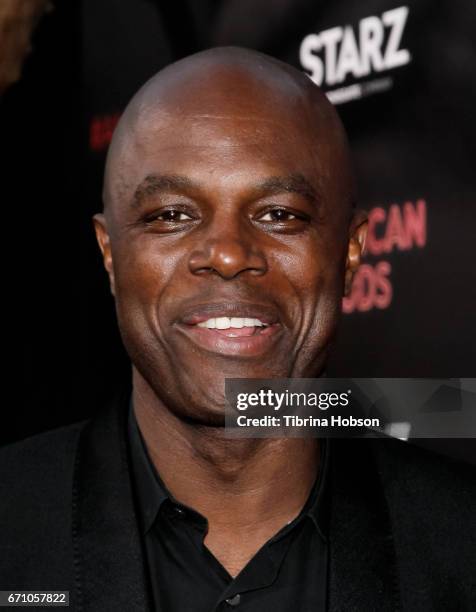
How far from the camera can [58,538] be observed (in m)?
1.88

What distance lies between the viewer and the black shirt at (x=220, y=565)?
5.94 feet

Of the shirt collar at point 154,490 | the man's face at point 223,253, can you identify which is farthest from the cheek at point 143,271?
the shirt collar at point 154,490

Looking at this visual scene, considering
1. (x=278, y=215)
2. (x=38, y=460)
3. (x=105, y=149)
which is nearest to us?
(x=278, y=215)

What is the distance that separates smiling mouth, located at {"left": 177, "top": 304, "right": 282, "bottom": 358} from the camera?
1.81 meters

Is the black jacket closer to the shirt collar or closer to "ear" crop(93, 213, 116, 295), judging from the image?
the shirt collar

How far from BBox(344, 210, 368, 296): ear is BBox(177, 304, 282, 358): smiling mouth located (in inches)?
10.4

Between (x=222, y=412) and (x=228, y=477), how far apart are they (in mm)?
146

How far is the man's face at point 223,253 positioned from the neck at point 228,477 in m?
0.07

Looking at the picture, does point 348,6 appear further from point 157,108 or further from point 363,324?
point 157,108

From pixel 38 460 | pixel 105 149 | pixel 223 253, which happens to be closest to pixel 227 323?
pixel 223 253

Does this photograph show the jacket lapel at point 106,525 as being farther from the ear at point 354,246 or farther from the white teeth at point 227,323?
the ear at point 354,246

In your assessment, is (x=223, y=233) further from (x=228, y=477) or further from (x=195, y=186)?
(x=228, y=477)

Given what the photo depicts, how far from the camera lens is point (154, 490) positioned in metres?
1.92

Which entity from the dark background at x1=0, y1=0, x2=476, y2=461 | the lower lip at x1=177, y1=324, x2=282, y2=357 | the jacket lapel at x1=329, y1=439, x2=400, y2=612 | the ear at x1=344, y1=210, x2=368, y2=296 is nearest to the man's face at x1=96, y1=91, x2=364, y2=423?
the lower lip at x1=177, y1=324, x2=282, y2=357
